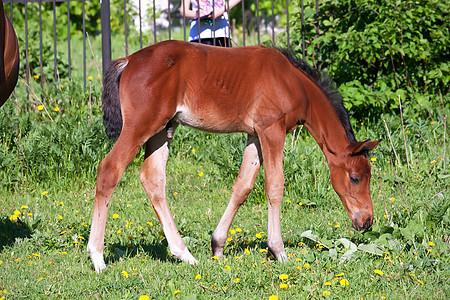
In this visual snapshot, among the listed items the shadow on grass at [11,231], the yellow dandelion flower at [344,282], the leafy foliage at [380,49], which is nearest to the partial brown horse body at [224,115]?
the yellow dandelion flower at [344,282]

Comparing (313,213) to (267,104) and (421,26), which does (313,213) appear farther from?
(421,26)

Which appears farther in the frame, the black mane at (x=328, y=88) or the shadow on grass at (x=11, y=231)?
the shadow on grass at (x=11, y=231)

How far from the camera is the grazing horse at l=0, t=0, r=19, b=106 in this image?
3865 millimetres

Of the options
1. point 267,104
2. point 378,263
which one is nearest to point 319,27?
point 267,104

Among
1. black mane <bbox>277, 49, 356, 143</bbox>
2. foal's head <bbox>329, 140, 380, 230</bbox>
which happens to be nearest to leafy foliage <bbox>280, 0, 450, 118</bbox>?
black mane <bbox>277, 49, 356, 143</bbox>

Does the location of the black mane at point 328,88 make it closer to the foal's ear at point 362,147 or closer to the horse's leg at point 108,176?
the foal's ear at point 362,147

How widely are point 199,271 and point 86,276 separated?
75cm

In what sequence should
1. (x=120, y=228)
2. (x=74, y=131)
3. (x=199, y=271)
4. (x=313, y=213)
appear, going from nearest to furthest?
(x=199, y=271)
(x=120, y=228)
(x=313, y=213)
(x=74, y=131)

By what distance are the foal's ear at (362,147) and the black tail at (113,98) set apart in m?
1.69

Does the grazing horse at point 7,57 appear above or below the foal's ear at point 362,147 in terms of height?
above

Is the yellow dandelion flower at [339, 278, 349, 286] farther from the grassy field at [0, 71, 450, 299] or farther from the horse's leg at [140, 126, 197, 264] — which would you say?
the horse's leg at [140, 126, 197, 264]

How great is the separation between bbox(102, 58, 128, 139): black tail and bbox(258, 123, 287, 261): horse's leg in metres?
1.02

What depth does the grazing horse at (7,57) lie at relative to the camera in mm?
3865

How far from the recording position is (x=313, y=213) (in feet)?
18.6
